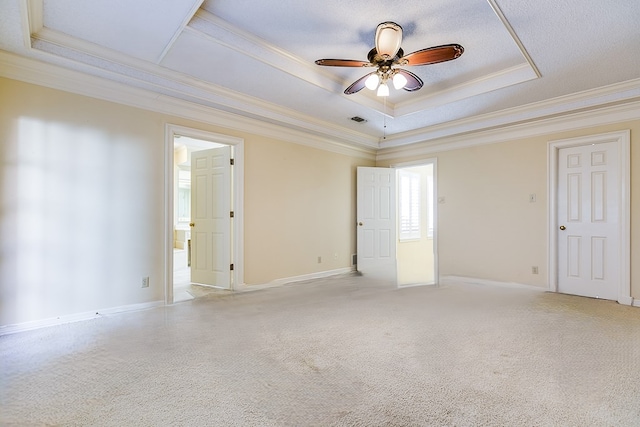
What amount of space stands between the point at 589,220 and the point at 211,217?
5.19m

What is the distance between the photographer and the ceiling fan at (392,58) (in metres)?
2.56

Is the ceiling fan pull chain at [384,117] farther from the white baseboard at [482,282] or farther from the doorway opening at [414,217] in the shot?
the white baseboard at [482,282]

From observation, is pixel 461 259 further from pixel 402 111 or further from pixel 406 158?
pixel 402 111

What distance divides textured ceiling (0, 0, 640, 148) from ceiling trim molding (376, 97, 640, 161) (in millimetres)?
264

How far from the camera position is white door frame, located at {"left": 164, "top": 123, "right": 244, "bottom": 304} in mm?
3789

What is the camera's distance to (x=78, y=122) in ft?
10.6

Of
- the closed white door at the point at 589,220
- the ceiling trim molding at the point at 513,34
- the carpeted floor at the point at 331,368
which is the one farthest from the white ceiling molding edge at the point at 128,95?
the closed white door at the point at 589,220

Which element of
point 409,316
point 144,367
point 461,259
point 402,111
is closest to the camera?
point 144,367

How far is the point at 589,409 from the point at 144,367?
8.97ft

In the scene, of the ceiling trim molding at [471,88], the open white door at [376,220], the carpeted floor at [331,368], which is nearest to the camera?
the carpeted floor at [331,368]

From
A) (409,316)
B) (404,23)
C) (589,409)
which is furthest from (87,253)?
(589,409)

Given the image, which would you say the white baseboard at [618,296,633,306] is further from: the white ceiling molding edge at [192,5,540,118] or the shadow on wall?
the shadow on wall

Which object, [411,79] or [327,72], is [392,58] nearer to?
[411,79]

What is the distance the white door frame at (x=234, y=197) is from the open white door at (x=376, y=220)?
2.48m
